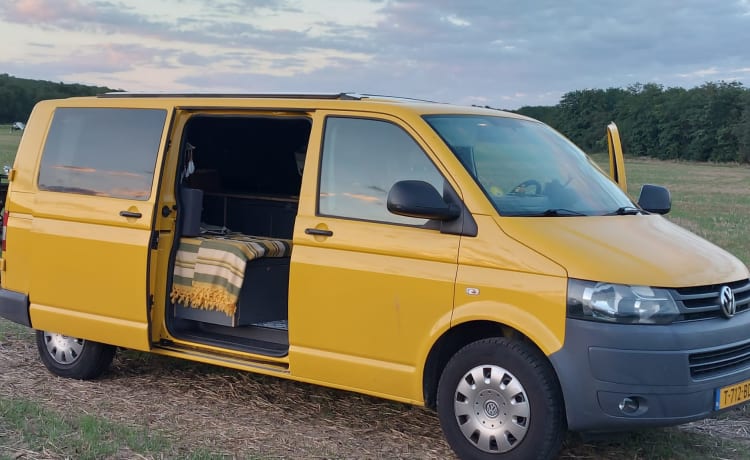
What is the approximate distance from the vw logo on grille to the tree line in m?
63.3

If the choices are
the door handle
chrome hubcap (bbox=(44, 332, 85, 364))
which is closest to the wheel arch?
the door handle

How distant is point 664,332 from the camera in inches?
188

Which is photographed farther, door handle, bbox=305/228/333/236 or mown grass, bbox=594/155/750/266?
mown grass, bbox=594/155/750/266

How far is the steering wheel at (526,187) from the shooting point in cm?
551

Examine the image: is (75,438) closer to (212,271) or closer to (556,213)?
(212,271)

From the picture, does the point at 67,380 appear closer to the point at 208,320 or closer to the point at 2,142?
the point at 208,320

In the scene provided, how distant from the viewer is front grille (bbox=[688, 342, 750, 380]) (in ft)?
16.0

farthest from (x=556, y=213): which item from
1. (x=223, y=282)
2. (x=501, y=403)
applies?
(x=223, y=282)


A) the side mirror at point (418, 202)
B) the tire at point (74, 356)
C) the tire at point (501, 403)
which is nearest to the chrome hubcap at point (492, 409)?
the tire at point (501, 403)

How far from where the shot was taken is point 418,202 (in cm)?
515

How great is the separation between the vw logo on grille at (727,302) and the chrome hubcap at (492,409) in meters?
1.15

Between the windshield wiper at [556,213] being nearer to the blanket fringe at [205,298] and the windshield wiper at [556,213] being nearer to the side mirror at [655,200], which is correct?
the side mirror at [655,200]

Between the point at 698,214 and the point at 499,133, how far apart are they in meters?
17.8

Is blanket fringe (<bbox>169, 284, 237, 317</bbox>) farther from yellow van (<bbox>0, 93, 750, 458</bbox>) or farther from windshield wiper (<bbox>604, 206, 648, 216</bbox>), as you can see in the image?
windshield wiper (<bbox>604, 206, 648, 216</bbox>)
